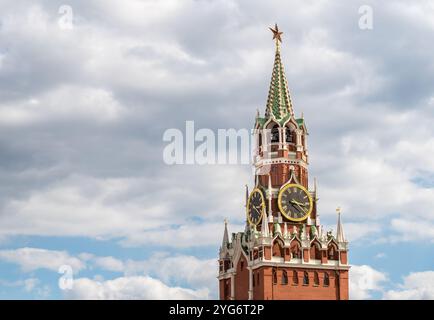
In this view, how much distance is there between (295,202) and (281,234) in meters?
7.44

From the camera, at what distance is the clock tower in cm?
16262

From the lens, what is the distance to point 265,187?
170m

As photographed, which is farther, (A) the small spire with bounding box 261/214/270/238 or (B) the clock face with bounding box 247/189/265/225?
(B) the clock face with bounding box 247/189/265/225

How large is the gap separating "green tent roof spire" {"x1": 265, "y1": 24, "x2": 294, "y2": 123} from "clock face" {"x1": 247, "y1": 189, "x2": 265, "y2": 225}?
50.0ft

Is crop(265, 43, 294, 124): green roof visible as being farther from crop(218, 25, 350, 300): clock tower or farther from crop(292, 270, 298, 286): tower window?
crop(292, 270, 298, 286): tower window


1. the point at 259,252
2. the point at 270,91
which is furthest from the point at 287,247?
the point at 270,91

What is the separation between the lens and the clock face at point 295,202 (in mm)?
167800

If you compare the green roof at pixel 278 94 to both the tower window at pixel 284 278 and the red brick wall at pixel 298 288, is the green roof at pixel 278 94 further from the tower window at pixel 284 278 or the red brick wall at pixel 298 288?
the tower window at pixel 284 278

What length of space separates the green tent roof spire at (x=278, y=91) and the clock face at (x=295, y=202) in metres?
15.2

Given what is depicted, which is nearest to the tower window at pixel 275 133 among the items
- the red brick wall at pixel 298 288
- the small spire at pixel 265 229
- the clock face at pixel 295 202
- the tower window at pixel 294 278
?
the clock face at pixel 295 202

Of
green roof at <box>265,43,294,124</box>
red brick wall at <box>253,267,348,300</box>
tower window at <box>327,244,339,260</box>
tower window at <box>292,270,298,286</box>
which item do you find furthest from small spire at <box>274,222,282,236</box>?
green roof at <box>265,43,294,124</box>

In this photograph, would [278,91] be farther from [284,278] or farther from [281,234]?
[284,278]

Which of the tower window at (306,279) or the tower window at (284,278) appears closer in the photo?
the tower window at (284,278)
